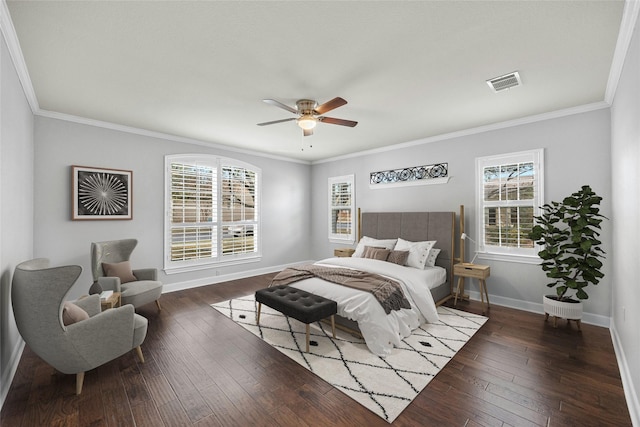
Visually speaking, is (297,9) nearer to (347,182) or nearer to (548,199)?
(548,199)

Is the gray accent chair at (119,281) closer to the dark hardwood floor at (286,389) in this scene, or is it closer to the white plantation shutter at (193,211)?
the dark hardwood floor at (286,389)

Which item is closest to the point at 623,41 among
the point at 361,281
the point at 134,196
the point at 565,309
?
the point at 565,309

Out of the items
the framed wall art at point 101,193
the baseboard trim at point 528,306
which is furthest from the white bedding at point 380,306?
the framed wall art at point 101,193

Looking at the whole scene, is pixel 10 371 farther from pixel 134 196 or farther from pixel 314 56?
pixel 314 56

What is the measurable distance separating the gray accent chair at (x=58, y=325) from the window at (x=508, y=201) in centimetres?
485

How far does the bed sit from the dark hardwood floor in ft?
2.05

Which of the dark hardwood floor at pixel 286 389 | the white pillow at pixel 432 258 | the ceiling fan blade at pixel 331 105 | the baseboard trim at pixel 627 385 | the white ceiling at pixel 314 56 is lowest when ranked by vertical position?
the dark hardwood floor at pixel 286 389

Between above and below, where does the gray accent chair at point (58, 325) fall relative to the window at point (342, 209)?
below

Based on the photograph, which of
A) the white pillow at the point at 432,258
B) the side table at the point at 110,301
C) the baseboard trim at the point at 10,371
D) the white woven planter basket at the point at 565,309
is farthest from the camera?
the white pillow at the point at 432,258

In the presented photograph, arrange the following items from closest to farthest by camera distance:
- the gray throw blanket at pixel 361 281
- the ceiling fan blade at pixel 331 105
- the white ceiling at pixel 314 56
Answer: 1. the white ceiling at pixel 314 56
2. the ceiling fan blade at pixel 331 105
3. the gray throw blanket at pixel 361 281

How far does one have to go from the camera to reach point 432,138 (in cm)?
505

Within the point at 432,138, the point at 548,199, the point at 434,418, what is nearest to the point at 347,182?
the point at 432,138

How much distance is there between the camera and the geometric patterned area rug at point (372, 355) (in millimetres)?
2246

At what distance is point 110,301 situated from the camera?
3.08m
